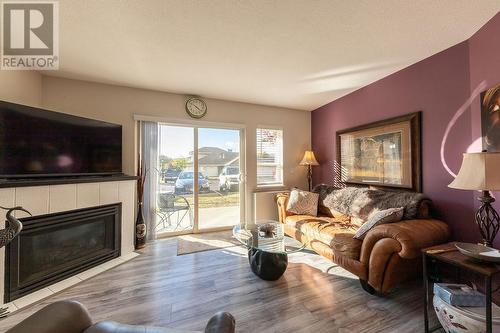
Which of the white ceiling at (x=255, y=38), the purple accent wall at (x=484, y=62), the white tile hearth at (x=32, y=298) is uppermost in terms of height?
the white ceiling at (x=255, y=38)

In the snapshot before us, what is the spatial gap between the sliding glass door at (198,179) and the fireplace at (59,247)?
2.86 ft

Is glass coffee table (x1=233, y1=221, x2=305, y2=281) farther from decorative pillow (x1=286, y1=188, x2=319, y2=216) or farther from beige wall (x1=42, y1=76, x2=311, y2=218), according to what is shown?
beige wall (x1=42, y1=76, x2=311, y2=218)

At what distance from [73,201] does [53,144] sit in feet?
2.18

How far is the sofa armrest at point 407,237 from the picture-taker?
1.73 m

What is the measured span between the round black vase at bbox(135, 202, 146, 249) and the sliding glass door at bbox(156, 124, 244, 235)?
340 millimetres

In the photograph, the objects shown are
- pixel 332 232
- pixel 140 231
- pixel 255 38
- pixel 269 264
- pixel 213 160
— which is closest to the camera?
pixel 255 38

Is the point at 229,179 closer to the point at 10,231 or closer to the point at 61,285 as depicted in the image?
the point at 61,285

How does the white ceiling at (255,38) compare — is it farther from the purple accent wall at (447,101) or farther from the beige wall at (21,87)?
the beige wall at (21,87)

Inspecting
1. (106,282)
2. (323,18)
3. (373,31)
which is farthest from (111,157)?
(373,31)

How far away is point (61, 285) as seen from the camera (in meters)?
2.12

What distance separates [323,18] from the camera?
178 centimetres

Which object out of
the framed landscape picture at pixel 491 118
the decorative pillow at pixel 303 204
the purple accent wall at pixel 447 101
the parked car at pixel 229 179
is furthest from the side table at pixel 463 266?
the parked car at pixel 229 179

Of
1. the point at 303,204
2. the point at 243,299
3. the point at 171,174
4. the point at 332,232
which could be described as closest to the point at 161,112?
the point at 171,174

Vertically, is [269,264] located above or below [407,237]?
below
